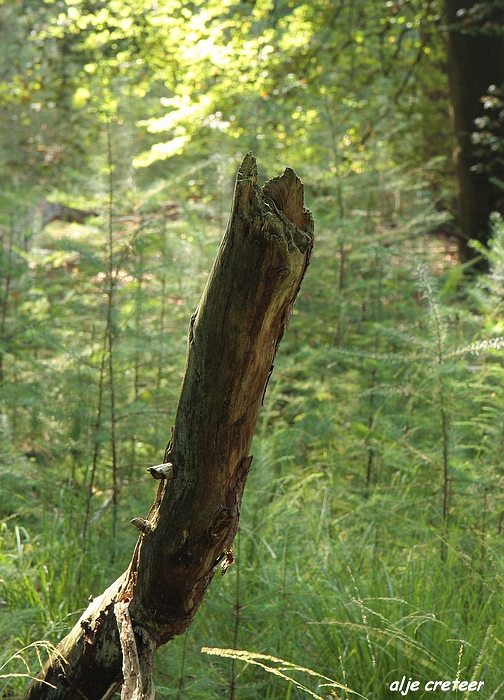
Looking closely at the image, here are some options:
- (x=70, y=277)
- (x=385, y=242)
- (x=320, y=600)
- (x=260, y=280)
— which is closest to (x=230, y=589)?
(x=320, y=600)

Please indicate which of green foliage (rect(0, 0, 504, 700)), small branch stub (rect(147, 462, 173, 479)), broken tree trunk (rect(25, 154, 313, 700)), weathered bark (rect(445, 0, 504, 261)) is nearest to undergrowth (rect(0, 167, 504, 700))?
green foliage (rect(0, 0, 504, 700))

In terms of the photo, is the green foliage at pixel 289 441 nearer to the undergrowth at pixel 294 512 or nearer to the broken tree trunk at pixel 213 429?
the undergrowth at pixel 294 512

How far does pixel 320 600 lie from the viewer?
2.91m

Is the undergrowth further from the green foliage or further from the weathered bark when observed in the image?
the weathered bark

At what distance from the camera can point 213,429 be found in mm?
1805

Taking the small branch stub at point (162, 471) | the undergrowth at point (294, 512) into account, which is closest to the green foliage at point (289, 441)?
the undergrowth at point (294, 512)

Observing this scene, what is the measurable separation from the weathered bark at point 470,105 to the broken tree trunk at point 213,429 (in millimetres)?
5683

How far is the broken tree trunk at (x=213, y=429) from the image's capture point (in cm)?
168

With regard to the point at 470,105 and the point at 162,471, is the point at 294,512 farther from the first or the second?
the point at 470,105

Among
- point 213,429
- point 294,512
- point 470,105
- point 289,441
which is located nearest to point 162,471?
point 213,429

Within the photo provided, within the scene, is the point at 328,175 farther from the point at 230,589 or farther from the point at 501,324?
the point at 230,589

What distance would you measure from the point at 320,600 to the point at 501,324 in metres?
1.92

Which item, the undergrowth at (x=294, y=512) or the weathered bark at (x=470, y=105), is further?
the weathered bark at (x=470, y=105)

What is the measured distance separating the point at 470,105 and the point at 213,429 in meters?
6.36
